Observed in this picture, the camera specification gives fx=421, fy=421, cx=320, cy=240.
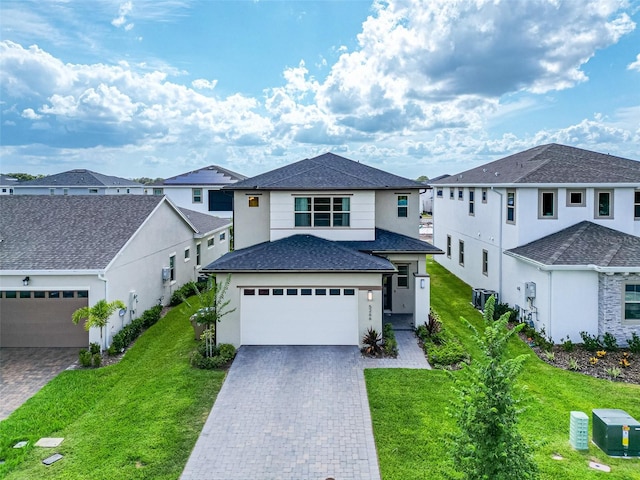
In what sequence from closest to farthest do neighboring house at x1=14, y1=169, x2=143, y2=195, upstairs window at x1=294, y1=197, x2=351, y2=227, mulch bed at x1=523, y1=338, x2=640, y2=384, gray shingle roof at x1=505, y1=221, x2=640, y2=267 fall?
1. mulch bed at x1=523, y1=338, x2=640, y2=384
2. gray shingle roof at x1=505, y1=221, x2=640, y2=267
3. upstairs window at x1=294, y1=197, x2=351, y2=227
4. neighboring house at x1=14, y1=169, x2=143, y2=195

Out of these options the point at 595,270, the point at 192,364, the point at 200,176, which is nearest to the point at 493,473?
the point at 192,364

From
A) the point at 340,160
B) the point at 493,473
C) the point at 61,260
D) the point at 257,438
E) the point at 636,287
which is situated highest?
the point at 340,160

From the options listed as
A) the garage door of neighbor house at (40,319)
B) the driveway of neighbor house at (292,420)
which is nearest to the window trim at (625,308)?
the driveway of neighbor house at (292,420)

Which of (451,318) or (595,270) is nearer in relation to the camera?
(595,270)

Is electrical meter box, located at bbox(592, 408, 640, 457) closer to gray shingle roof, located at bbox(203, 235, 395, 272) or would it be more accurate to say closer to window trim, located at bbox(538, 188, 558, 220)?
gray shingle roof, located at bbox(203, 235, 395, 272)

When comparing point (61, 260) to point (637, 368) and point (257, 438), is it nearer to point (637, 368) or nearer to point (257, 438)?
point (257, 438)

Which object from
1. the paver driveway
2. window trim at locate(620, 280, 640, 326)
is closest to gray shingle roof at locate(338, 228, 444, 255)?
the paver driveway

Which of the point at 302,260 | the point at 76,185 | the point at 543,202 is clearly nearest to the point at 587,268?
the point at 543,202
